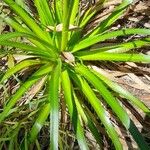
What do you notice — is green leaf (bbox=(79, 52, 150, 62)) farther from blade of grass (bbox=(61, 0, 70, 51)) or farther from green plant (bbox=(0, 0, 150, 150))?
blade of grass (bbox=(61, 0, 70, 51))

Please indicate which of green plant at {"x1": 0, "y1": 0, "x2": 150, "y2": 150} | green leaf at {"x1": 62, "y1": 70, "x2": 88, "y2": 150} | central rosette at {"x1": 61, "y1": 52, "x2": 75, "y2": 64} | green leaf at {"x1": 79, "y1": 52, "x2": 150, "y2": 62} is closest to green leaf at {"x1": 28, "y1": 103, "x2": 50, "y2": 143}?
green plant at {"x1": 0, "y1": 0, "x2": 150, "y2": 150}

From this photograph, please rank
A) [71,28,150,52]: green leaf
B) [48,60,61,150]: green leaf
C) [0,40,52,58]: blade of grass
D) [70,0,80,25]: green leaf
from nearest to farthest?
[48,60,61,150]: green leaf
[0,40,52,58]: blade of grass
[71,28,150,52]: green leaf
[70,0,80,25]: green leaf

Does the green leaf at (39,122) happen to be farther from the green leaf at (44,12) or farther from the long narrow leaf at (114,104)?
the green leaf at (44,12)

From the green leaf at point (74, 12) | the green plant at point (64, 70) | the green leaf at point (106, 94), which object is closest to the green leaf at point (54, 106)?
the green plant at point (64, 70)

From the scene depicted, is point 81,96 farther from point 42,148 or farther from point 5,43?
point 5,43

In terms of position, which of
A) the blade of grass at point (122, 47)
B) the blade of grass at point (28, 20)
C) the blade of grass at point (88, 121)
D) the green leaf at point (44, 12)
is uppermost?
the green leaf at point (44, 12)

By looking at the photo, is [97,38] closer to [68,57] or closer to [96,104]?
[68,57]
